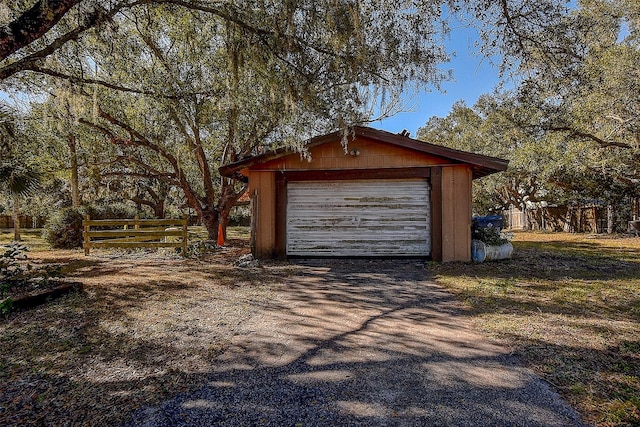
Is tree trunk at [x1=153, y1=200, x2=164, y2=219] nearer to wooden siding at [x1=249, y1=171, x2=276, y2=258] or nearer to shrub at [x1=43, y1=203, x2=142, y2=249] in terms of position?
shrub at [x1=43, y1=203, x2=142, y2=249]

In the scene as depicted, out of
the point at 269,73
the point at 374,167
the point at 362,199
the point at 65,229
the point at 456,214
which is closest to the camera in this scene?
the point at 269,73

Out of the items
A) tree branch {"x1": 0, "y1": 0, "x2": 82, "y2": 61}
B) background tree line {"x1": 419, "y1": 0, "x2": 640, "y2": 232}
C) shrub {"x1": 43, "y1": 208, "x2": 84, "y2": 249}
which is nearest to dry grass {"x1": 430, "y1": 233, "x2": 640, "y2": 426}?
background tree line {"x1": 419, "y1": 0, "x2": 640, "y2": 232}

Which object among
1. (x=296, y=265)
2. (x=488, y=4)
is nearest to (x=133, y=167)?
(x=296, y=265)

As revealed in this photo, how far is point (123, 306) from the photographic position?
14.8ft

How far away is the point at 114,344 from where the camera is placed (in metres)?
3.20

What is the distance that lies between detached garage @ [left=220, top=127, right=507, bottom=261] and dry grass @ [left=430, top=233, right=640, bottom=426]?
116 cm

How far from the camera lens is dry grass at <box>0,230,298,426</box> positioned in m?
2.24

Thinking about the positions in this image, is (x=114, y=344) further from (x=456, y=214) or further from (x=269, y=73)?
(x=456, y=214)

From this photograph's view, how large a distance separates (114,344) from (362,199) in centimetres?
641

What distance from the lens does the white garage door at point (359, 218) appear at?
27.9 ft

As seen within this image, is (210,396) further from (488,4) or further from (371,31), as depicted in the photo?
(488,4)

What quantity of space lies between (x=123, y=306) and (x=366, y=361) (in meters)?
3.40

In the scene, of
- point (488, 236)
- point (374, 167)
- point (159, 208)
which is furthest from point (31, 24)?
point (159, 208)

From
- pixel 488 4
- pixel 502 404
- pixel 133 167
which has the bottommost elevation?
pixel 502 404
